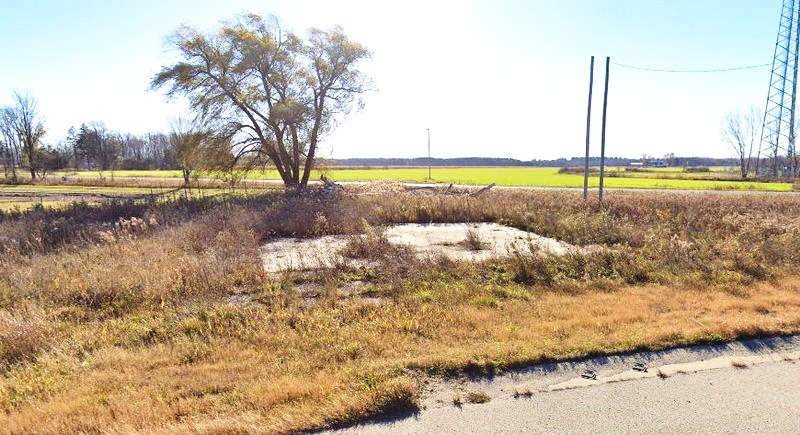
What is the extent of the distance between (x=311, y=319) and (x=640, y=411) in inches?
146

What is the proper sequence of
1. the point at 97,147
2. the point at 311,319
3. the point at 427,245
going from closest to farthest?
the point at 311,319, the point at 427,245, the point at 97,147

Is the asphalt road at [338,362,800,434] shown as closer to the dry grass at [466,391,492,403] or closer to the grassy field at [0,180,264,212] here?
the dry grass at [466,391,492,403]

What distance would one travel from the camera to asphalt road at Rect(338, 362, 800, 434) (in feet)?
10.4

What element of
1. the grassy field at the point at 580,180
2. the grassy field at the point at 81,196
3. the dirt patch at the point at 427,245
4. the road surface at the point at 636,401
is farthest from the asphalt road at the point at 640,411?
the grassy field at the point at 580,180

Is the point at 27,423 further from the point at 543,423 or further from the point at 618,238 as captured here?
the point at 618,238

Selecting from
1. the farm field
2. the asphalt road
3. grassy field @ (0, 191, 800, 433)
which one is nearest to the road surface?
the asphalt road

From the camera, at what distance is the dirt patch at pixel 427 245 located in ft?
29.7

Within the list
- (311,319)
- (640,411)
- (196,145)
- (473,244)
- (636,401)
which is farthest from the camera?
(196,145)

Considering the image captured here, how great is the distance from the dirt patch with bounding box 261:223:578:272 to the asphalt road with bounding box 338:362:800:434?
196 inches

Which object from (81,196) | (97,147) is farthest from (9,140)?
(81,196)

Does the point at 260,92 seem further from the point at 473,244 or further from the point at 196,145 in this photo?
the point at 473,244

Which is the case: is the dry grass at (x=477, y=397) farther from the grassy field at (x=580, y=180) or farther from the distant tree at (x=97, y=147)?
the distant tree at (x=97, y=147)

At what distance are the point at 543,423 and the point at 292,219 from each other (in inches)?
457

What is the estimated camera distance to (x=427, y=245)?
1134 cm
